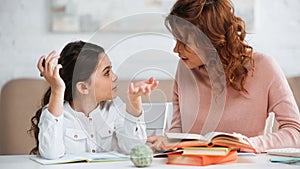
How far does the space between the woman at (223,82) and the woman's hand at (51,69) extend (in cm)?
29

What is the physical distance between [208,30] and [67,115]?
0.48 m

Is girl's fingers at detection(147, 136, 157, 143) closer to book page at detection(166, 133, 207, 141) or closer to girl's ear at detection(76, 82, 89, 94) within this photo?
book page at detection(166, 133, 207, 141)

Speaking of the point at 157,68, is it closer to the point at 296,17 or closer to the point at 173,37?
the point at 173,37

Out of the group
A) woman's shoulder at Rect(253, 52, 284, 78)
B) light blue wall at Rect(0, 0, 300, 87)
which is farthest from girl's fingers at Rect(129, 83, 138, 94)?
light blue wall at Rect(0, 0, 300, 87)

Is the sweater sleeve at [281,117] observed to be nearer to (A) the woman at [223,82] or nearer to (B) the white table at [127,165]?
(A) the woman at [223,82]

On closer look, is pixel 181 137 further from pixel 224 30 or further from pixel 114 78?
pixel 224 30

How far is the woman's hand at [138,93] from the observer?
1.36m

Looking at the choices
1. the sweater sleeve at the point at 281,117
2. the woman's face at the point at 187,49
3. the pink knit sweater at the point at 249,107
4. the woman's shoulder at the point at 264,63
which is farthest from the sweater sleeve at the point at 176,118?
the woman's shoulder at the point at 264,63

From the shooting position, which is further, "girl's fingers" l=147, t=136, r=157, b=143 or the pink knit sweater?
the pink knit sweater

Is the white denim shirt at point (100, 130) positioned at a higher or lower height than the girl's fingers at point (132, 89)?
lower

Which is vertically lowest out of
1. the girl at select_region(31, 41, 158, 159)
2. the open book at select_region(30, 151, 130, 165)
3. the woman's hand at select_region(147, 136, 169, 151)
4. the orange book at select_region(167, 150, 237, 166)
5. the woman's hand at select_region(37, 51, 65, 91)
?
the open book at select_region(30, 151, 130, 165)

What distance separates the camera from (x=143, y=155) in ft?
4.23

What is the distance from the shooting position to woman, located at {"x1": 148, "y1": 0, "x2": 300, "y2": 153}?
4.88ft

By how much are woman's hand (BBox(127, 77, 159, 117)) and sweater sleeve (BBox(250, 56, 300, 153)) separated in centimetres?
36
